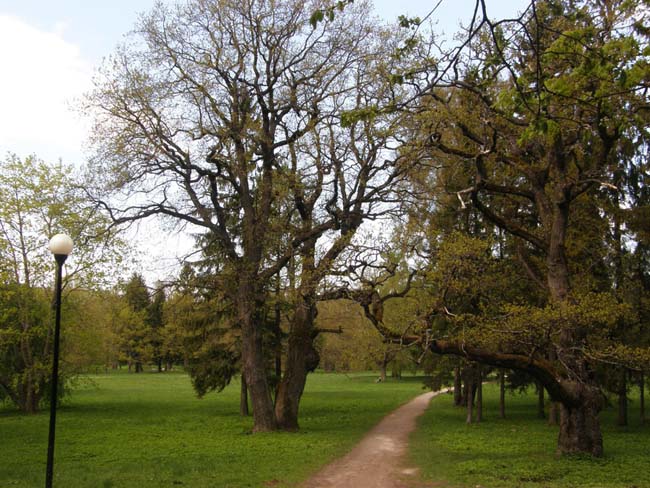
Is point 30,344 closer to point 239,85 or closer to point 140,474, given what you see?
point 239,85

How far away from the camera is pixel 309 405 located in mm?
31125

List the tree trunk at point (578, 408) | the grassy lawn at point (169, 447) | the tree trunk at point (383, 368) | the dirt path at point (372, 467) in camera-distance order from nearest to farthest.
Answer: the dirt path at point (372, 467) → the grassy lawn at point (169, 447) → the tree trunk at point (578, 408) → the tree trunk at point (383, 368)

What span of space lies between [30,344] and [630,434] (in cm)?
2469

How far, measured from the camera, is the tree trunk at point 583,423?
1323 centimetres

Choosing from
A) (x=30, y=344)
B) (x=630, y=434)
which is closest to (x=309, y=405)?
(x=30, y=344)

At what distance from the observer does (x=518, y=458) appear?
13.3 metres

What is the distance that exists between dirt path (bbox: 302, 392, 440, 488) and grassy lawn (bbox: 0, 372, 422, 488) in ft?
1.33

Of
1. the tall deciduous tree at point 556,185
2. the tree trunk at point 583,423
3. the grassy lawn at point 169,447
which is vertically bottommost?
the grassy lawn at point 169,447

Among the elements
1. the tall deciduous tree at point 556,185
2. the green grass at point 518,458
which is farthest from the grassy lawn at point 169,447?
the tall deciduous tree at point 556,185

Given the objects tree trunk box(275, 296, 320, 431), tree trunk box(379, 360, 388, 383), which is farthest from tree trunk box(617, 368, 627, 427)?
tree trunk box(275, 296, 320, 431)

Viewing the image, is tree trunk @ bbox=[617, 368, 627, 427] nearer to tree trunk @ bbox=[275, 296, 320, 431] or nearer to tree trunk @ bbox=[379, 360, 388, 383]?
tree trunk @ bbox=[379, 360, 388, 383]

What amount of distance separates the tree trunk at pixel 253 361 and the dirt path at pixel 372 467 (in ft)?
10.7

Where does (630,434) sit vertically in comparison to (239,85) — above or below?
below

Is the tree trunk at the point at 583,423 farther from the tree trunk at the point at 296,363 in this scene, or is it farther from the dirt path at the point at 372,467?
the tree trunk at the point at 296,363
